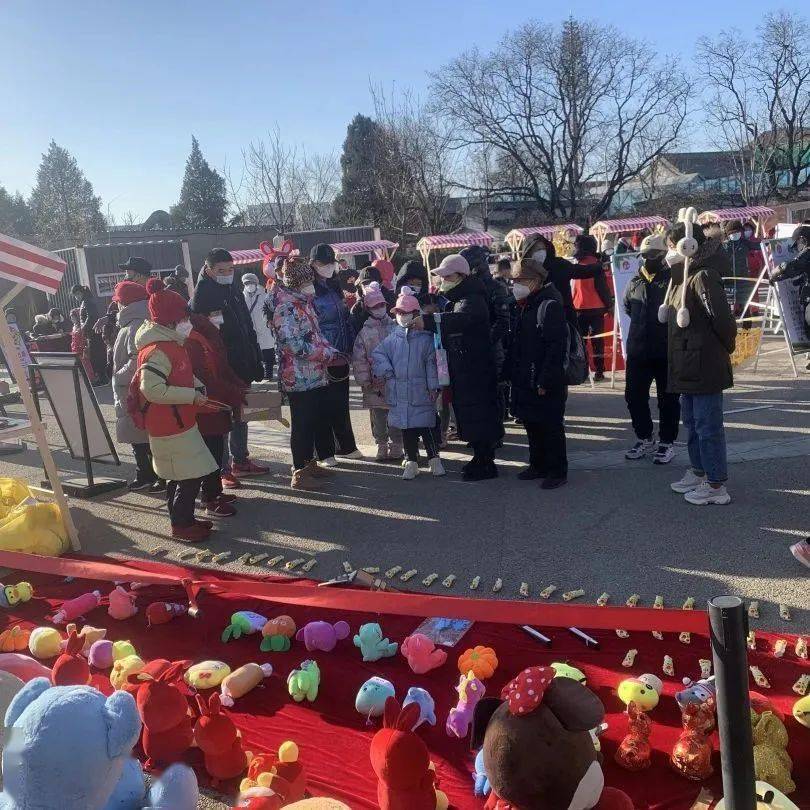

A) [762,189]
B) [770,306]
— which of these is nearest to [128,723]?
[770,306]

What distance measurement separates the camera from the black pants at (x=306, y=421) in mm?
6637

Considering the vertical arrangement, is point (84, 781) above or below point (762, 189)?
below

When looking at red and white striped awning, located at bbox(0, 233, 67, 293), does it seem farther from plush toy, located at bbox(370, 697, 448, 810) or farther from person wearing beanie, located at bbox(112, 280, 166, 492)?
plush toy, located at bbox(370, 697, 448, 810)

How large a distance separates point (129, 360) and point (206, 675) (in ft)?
13.2

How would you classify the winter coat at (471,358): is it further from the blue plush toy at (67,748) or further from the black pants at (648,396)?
the blue plush toy at (67,748)

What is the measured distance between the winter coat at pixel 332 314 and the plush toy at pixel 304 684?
4.04 meters

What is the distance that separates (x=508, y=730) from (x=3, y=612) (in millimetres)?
4137

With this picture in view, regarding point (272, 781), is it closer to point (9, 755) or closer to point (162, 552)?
point (9, 755)

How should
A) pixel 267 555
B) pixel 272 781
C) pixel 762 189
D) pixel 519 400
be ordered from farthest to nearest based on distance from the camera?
pixel 762 189
pixel 519 400
pixel 267 555
pixel 272 781

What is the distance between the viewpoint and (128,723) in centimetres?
202

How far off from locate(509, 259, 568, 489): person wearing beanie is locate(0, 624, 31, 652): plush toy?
404cm

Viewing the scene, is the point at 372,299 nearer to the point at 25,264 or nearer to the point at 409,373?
the point at 409,373

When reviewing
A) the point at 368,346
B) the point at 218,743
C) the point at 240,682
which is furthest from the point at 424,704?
the point at 368,346

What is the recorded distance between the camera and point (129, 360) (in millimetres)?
6801
